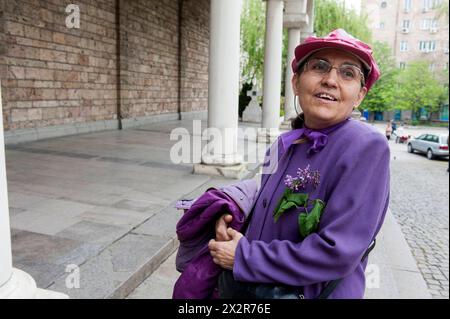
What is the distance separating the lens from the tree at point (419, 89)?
1844 inches

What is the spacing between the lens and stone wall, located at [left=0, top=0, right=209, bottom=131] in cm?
897

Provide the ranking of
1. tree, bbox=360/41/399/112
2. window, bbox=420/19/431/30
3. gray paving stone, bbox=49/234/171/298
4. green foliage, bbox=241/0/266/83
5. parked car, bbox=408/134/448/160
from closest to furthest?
gray paving stone, bbox=49/234/171/298 < parked car, bbox=408/134/448/160 < green foliage, bbox=241/0/266/83 < tree, bbox=360/41/399/112 < window, bbox=420/19/431/30

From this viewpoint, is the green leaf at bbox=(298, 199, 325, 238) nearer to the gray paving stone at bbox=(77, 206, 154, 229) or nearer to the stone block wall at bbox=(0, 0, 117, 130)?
the gray paving stone at bbox=(77, 206, 154, 229)

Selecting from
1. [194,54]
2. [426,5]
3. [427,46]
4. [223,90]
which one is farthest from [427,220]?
[426,5]

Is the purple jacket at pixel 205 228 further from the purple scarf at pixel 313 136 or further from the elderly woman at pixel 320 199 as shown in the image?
the purple scarf at pixel 313 136

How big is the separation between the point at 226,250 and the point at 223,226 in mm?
92

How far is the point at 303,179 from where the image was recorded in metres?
1.21

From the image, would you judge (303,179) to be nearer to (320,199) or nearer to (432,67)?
(320,199)

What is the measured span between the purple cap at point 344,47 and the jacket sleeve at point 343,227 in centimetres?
27

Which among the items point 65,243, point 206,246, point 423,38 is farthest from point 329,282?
point 423,38

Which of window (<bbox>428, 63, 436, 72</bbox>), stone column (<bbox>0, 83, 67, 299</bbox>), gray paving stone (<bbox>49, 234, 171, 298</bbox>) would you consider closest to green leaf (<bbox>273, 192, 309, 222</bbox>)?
stone column (<bbox>0, 83, 67, 299</bbox>)

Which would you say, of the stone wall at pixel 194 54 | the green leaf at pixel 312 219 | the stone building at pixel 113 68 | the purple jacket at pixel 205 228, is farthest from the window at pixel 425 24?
the green leaf at pixel 312 219

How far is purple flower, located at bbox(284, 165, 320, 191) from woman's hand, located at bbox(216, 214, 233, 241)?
0.23m
